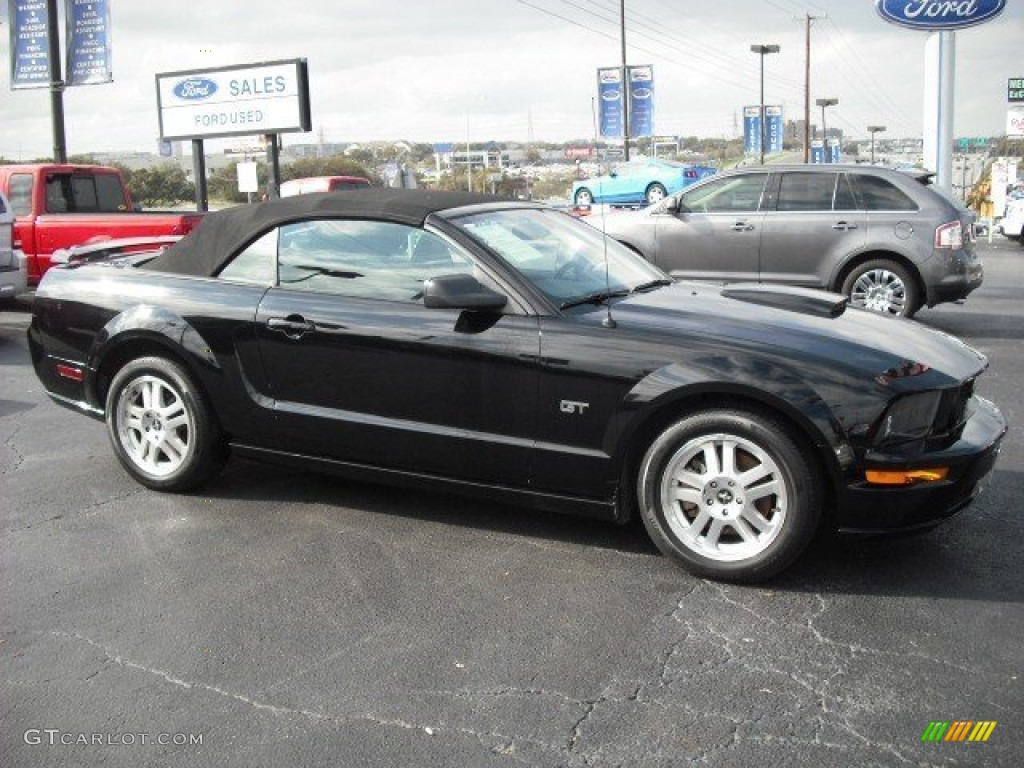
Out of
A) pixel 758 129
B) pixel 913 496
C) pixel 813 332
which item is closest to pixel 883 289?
pixel 813 332

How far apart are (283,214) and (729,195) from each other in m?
6.92

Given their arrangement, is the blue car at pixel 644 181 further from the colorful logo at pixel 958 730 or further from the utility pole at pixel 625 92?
the colorful logo at pixel 958 730

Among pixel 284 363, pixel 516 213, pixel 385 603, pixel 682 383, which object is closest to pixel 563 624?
pixel 385 603

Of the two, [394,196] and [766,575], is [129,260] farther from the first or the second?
[766,575]

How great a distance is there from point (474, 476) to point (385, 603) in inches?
28.9

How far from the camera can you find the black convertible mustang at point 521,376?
3773mm

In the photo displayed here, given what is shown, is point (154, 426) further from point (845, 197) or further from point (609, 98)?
point (609, 98)

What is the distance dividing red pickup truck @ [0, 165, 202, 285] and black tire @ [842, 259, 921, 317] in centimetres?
713

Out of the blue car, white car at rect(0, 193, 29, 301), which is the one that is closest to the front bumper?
white car at rect(0, 193, 29, 301)

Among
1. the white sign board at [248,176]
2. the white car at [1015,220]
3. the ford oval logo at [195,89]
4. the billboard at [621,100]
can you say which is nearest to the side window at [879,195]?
the white car at [1015,220]

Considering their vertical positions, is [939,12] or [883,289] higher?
[939,12]

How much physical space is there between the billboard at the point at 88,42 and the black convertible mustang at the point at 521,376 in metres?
14.3

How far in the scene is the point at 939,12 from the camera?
17.7 m

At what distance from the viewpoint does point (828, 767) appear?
269 cm
